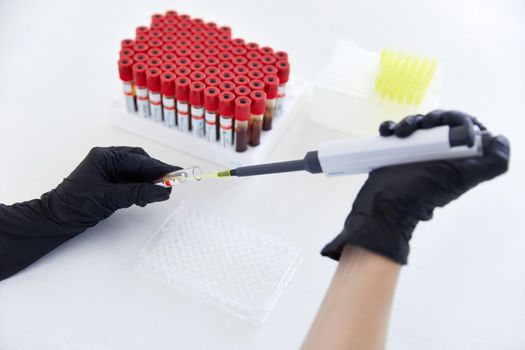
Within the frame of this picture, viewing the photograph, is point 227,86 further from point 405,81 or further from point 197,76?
point 405,81

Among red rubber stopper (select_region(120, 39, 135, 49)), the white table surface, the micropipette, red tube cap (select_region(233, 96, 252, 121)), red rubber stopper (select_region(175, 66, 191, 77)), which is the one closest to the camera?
the micropipette

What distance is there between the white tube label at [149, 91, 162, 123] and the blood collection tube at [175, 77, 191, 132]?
7 cm

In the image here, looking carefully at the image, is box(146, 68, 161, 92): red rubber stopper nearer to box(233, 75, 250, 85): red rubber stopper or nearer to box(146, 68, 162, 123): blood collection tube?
box(146, 68, 162, 123): blood collection tube

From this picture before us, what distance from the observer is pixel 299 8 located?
2.46 metres

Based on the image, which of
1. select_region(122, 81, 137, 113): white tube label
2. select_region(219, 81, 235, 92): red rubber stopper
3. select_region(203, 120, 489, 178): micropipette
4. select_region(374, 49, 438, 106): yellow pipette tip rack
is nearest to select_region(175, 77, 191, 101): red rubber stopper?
select_region(219, 81, 235, 92): red rubber stopper

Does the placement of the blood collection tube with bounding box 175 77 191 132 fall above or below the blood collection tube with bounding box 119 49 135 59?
below

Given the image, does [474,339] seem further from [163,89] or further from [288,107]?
[163,89]

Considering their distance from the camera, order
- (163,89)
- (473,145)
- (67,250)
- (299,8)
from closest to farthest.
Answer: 1. (473,145)
2. (67,250)
3. (163,89)
4. (299,8)

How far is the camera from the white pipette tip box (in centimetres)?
169

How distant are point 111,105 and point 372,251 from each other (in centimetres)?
113

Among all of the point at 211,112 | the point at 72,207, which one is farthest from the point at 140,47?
the point at 72,207

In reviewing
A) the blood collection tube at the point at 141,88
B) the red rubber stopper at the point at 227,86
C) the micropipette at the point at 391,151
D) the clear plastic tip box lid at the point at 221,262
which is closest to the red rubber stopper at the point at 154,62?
the blood collection tube at the point at 141,88

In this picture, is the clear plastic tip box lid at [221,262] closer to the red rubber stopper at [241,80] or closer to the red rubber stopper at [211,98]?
the red rubber stopper at [211,98]

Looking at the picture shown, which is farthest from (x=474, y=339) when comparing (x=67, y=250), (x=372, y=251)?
(x=67, y=250)
